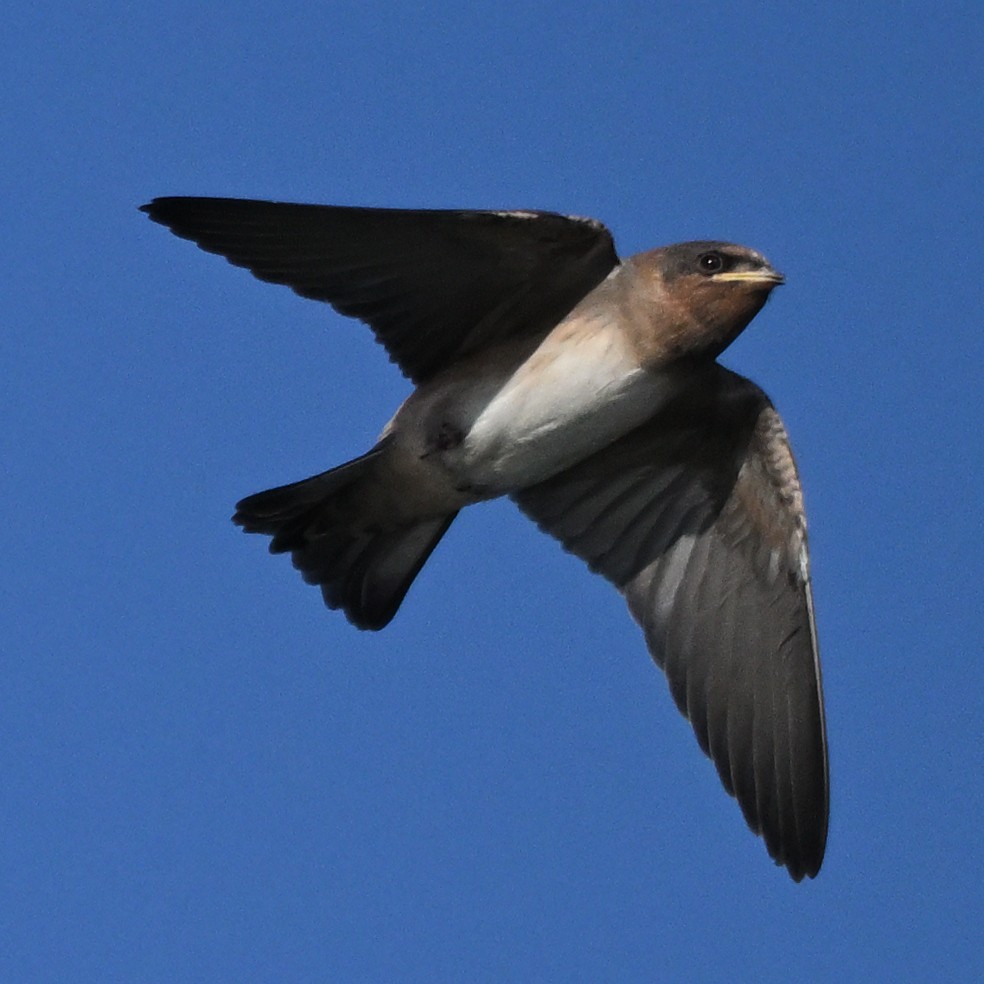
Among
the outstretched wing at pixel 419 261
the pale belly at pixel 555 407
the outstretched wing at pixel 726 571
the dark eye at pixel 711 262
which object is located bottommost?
the outstretched wing at pixel 726 571

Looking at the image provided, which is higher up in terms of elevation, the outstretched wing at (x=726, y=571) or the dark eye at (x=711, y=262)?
the dark eye at (x=711, y=262)

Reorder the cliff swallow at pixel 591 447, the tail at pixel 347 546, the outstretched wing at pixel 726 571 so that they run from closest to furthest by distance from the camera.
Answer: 1. the cliff swallow at pixel 591 447
2. the tail at pixel 347 546
3. the outstretched wing at pixel 726 571

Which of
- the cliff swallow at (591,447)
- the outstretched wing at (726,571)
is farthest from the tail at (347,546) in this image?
the outstretched wing at (726,571)

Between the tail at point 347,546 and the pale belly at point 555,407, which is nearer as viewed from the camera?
the pale belly at point 555,407

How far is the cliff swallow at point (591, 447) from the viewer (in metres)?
6.26

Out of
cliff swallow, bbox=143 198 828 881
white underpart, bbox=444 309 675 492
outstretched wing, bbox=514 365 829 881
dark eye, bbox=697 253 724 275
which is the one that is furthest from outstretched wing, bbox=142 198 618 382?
outstretched wing, bbox=514 365 829 881

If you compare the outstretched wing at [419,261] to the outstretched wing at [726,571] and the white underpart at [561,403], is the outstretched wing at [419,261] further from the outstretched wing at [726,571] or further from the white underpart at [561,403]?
the outstretched wing at [726,571]

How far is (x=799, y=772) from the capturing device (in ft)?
22.6

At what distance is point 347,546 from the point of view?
271 inches

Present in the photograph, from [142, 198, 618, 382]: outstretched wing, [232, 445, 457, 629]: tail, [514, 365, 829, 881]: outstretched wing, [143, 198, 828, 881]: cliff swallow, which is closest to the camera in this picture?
[142, 198, 618, 382]: outstretched wing

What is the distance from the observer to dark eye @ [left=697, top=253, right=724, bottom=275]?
249 inches

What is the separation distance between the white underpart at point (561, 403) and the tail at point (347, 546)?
0.42 meters

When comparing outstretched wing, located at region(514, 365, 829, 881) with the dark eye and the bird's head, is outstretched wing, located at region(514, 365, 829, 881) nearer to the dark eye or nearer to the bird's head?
the bird's head

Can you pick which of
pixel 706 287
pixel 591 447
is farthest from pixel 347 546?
pixel 706 287
